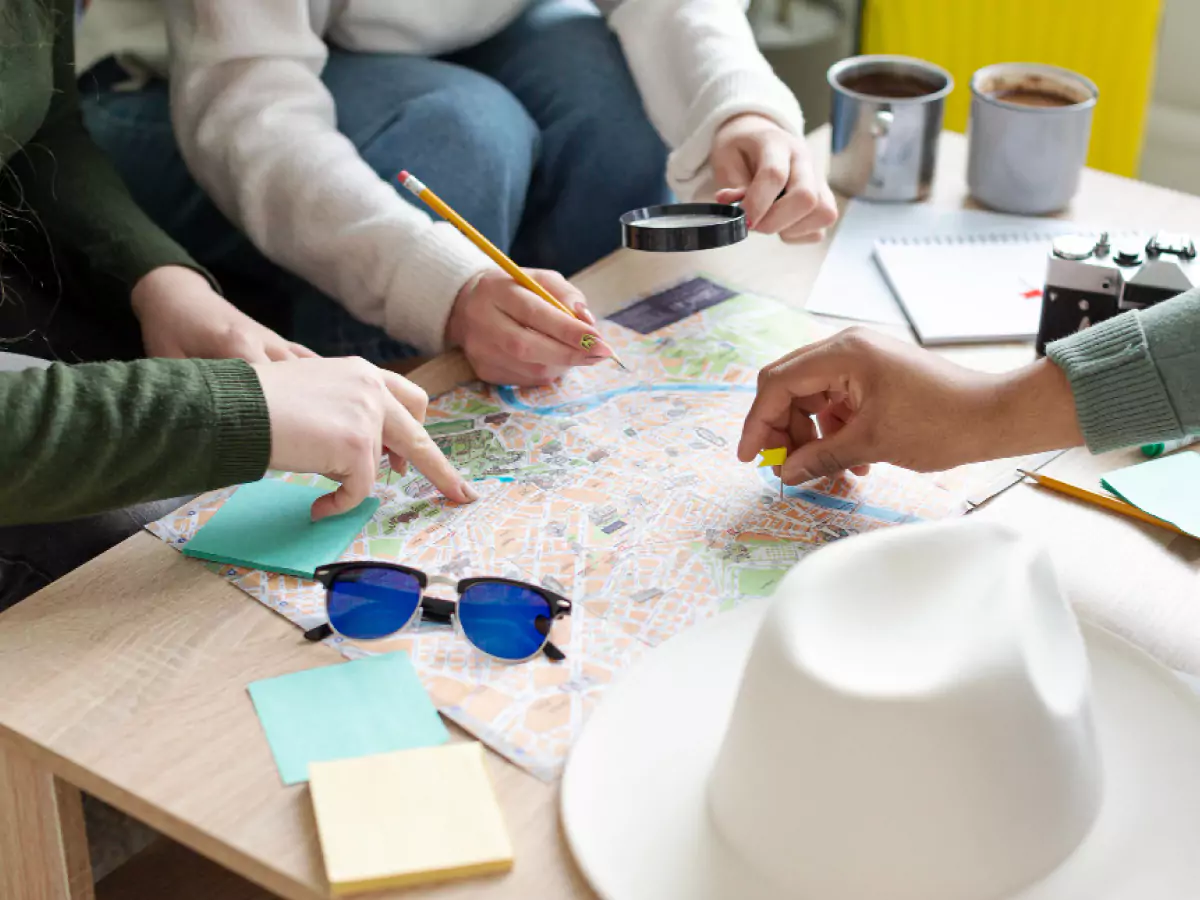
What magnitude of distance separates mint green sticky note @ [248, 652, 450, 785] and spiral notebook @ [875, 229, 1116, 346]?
57cm

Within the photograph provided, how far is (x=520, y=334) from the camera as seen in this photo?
3.32 ft

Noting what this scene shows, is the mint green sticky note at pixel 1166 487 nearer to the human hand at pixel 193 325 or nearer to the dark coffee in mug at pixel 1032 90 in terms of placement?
the dark coffee in mug at pixel 1032 90

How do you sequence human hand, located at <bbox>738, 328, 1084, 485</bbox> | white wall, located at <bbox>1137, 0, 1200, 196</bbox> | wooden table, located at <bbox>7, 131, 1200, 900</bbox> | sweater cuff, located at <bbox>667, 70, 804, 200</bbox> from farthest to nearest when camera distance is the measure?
white wall, located at <bbox>1137, 0, 1200, 196</bbox> < sweater cuff, located at <bbox>667, 70, 804, 200</bbox> < human hand, located at <bbox>738, 328, 1084, 485</bbox> < wooden table, located at <bbox>7, 131, 1200, 900</bbox>

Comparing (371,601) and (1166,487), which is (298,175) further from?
(1166,487)

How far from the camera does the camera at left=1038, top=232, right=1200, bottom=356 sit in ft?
3.22

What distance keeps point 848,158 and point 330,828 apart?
0.92 m

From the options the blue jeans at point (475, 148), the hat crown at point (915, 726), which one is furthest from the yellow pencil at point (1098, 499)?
the blue jeans at point (475, 148)

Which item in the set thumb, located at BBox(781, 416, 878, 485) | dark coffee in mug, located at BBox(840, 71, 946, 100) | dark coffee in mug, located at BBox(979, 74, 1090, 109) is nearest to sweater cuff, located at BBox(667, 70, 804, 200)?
dark coffee in mug, located at BBox(840, 71, 946, 100)

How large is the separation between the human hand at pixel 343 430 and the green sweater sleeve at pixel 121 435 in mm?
17

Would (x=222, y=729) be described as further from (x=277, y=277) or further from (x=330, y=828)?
(x=277, y=277)

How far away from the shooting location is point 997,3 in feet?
6.16

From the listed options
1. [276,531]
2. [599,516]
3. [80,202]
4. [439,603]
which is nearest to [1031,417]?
[599,516]

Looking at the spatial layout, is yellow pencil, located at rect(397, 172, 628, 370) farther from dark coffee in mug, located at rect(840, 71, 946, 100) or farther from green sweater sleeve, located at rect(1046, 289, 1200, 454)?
dark coffee in mug, located at rect(840, 71, 946, 100)

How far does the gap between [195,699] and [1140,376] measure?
0.61m
